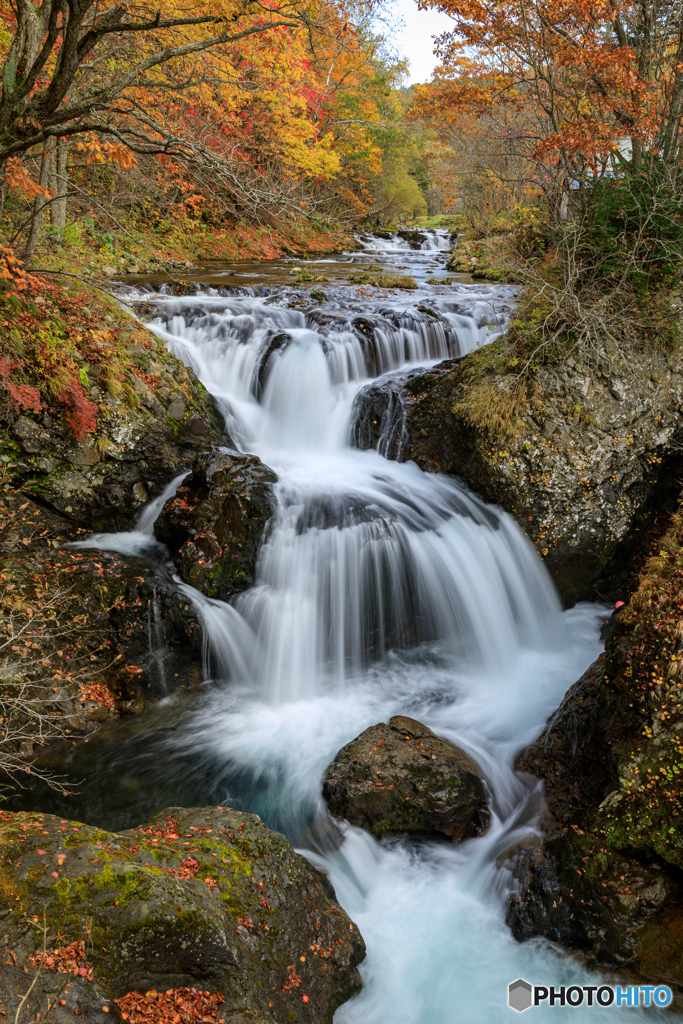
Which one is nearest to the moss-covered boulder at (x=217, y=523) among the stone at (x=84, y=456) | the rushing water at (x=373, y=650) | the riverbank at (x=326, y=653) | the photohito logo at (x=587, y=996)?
the riverbank at (x=326, y=653)

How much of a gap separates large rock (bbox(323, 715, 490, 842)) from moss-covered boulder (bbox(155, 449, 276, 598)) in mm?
2491

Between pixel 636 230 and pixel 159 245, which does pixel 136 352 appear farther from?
pixel 159 245

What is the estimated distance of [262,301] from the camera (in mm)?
11492

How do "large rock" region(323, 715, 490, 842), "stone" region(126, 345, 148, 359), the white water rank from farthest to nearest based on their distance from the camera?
the white water
"stone" region(126, 345, 148, 359)
"large rock" region(323, 715, 490, 842)

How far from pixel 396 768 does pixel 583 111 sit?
28.4 feet

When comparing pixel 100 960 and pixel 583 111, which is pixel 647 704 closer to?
pixel 100 960

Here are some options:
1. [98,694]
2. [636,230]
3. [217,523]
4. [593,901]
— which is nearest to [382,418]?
[217,523]

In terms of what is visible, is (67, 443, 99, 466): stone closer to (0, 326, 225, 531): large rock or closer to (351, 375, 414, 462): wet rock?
(0, 326, 225, 531): large rock

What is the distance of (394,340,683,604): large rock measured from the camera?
678 cm

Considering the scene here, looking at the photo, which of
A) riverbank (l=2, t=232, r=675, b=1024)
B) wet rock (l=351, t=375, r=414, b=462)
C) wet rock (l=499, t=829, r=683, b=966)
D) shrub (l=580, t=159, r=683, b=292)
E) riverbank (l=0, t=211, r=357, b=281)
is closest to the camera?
wet rock (l=499, t=829, r=683, b=966)

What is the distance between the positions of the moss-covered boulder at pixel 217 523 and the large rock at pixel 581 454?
3.03 meters

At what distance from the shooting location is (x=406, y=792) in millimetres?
4480

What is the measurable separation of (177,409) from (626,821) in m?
6.88

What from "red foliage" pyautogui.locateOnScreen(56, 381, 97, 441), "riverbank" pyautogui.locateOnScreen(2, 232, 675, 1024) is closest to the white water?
"riverbank" pyautogui.locateOnScreen(2, 232, 675, 1024)
